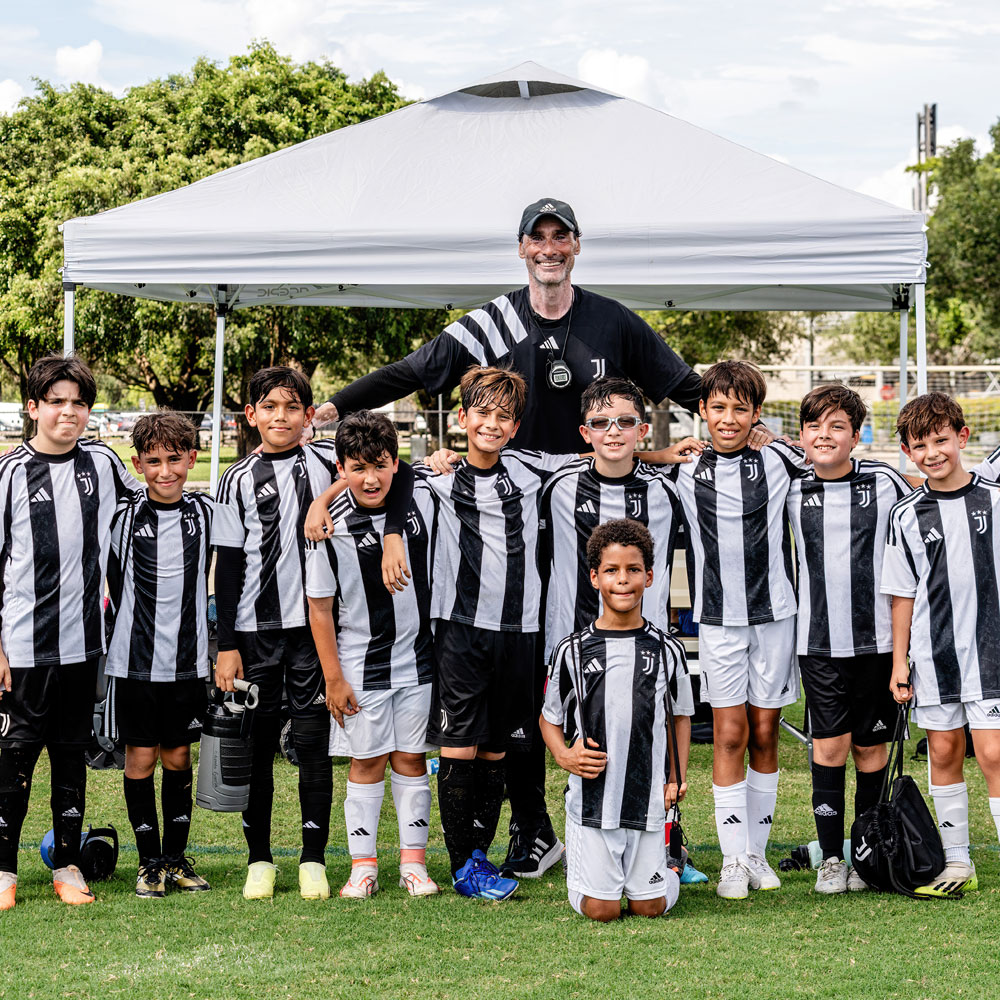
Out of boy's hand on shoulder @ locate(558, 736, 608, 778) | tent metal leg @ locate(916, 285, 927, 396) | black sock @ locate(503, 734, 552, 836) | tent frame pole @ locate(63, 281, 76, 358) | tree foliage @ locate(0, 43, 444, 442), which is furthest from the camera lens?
tree foliage @ locate(0, 43, 444, 442)

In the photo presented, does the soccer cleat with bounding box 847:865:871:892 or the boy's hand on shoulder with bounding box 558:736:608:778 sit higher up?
the boy's hand on shoulder with bounding box 558:736:608:778

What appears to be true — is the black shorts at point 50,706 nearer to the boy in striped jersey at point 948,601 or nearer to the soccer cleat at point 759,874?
the soccer cleat at point 759,874

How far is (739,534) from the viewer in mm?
3629

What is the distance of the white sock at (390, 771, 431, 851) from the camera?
3.62 m

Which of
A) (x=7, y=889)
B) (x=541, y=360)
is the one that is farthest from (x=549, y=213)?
(x=7, y=889)

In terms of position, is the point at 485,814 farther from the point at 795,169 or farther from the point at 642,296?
the point at 642,296

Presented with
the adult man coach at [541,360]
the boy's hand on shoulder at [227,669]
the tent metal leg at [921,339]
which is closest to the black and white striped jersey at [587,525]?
the adult man coach at [541,360]

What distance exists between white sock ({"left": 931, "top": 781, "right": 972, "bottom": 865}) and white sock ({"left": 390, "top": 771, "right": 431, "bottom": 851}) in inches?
65.8

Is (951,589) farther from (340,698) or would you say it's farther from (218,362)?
(218,362)

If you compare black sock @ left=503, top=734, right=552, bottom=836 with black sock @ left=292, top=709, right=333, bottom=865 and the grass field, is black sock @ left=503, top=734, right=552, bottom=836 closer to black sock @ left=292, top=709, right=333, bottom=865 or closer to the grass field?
the grass field

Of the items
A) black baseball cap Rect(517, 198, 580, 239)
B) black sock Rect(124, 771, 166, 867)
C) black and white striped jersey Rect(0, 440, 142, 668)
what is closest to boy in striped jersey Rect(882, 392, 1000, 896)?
black baseball cap Rect(517, 198, 580, 239)

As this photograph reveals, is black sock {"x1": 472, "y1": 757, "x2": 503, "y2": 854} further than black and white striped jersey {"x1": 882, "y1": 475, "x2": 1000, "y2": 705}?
Yes

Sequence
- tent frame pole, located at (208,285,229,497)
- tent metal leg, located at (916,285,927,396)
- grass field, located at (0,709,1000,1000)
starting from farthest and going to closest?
tent frame pole, located at (208,285,229,497) < tent metal leg, located at (916,285,927,396) < grass field, located at (0,709,1000,1000)

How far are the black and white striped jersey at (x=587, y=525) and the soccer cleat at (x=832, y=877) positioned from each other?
0.94m
